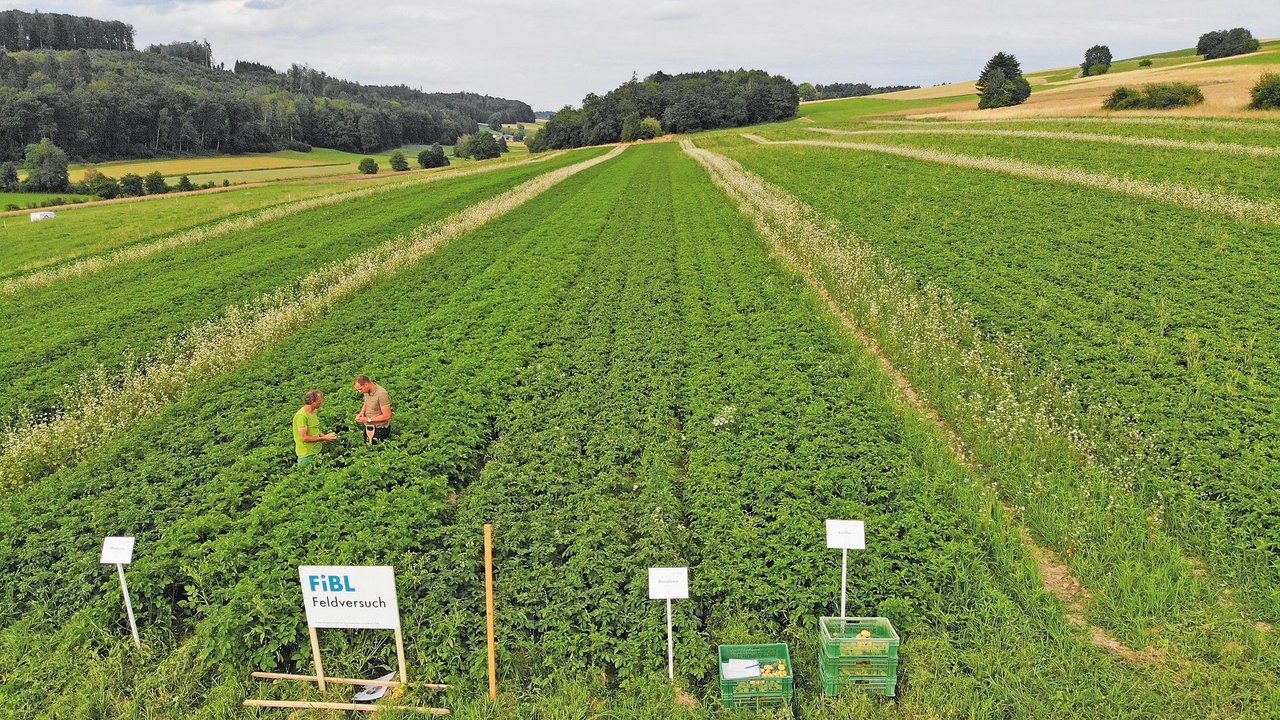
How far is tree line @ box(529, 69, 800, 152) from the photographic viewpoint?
5084 inches

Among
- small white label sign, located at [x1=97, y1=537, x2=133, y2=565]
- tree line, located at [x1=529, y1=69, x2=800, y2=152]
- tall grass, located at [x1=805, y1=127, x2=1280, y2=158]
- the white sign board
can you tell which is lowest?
the white sign board

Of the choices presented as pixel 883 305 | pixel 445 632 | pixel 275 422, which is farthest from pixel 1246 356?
pixel 275 422

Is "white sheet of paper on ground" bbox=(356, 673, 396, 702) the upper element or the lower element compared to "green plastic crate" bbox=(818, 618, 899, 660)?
lower

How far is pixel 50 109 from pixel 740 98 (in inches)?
4313

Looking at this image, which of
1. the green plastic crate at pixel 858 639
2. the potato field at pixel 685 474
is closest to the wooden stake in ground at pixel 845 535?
the green plastic crate at pixel 858 639

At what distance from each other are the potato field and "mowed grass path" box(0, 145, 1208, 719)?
0.05 meters

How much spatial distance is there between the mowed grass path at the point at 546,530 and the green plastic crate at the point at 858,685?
12cm

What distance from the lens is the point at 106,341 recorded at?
702 inches

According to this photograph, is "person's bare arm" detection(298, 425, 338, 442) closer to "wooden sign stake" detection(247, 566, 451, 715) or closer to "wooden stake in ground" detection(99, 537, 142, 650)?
"wooden stake in ground" detection(99, 537, 142, 650)

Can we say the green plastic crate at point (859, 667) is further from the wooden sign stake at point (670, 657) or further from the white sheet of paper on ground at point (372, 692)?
the white sheet of paper on ground at point (372, 692)

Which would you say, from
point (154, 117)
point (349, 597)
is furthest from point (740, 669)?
point (154, 117)

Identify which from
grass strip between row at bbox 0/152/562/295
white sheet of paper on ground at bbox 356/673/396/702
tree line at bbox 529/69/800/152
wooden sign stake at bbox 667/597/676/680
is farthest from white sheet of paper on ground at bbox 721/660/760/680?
tree line at bbox 529/69/800/152

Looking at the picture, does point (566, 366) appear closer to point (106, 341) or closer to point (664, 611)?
point (664, 611)

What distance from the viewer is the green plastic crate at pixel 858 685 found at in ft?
20.8
